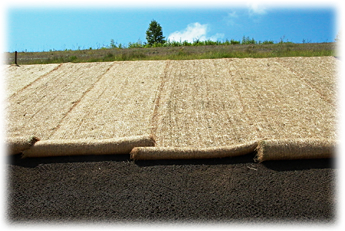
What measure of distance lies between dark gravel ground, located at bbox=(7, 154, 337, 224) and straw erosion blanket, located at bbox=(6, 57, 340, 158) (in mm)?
379

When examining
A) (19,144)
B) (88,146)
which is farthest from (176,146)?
(19,144)

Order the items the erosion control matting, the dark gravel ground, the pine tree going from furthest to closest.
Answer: the pine tree → the erosion control matting → the dark gravel ground

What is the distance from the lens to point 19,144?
14.9 ft

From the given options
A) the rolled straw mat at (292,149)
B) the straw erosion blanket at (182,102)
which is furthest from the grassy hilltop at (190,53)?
the rolled straw mat at (292,149)

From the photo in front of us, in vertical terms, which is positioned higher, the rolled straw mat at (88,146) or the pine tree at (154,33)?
the pine tree at (154,33)

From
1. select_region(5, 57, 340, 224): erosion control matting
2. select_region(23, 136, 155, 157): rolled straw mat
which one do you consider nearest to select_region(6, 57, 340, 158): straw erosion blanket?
select_region(5, 57, 340, 224): erosion control matting

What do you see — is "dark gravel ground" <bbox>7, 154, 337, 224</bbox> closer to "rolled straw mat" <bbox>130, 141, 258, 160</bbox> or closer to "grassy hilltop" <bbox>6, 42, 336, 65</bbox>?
"rolled straw mat" <bbox>130, 141, 258, 160</bbox>

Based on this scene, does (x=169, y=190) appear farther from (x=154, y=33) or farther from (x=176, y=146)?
(x=154, y=33)

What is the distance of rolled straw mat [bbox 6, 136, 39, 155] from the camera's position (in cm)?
454

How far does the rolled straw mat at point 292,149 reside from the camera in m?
4.16

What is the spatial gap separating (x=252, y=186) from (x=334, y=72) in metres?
5.06

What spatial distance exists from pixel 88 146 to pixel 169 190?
56.6 inches

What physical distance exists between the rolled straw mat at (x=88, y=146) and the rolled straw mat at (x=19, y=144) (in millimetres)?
75

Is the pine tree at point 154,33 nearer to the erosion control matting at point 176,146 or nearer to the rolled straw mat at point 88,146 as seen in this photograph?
the erosion control matting at point 176,146
